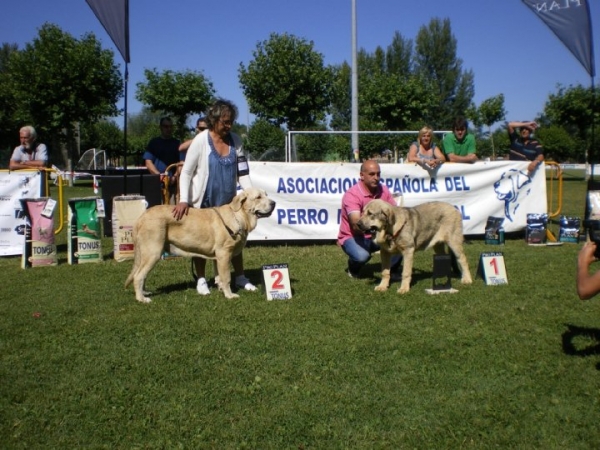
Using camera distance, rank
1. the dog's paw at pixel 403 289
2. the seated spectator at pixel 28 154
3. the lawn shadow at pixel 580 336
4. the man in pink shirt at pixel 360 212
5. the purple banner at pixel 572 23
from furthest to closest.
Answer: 1. the seated spectator at pixel 28 154
2. the purple banner at pixel 572 23
3. the man in pink shirt at pixel 360 212
4. the dog's paw at pixel 403 289
5. the lawn shadow at pixel 580 336

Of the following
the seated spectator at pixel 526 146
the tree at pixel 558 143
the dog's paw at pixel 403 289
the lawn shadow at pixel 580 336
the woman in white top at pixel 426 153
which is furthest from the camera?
the tree at pixel 558 143

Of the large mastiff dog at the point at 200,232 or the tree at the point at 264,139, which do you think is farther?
the tree at the point at 264,139

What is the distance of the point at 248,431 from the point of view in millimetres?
3164

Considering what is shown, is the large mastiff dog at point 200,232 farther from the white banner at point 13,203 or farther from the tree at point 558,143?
the tree at point 558,143

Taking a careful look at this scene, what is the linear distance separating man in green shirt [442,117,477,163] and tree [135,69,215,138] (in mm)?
24878

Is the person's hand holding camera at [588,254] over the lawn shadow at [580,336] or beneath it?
over

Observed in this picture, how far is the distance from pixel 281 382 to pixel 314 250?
5605 millimetres

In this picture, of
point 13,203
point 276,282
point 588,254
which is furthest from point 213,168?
point 13,203

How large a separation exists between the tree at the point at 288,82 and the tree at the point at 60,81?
12600 mm

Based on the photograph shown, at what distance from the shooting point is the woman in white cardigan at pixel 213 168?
20.0 feet

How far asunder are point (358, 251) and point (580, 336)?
2938 millimetres

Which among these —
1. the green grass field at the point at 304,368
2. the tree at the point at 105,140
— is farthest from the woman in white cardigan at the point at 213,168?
the tree at the point at 105,140

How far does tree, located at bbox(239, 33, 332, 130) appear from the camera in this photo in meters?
25.1

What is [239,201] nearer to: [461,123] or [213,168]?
[213,168]
